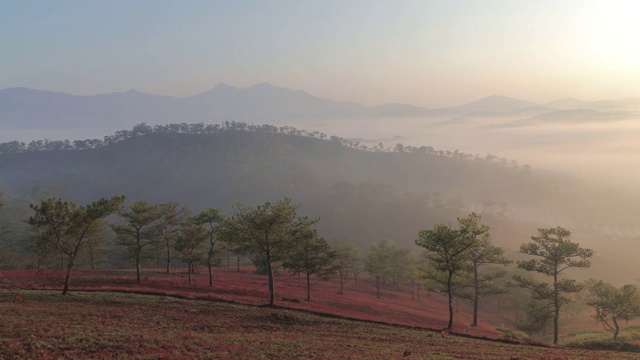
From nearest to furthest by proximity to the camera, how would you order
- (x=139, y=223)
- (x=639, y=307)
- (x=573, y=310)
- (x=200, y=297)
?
(x=200, y=297) < (x=639, y=307) < (x=139, y=223) < (x=573, y=310)

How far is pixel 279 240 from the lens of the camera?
4738cm

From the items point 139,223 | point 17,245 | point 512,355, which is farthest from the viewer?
point 17,245

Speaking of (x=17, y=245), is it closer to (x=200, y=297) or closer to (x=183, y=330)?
(x=200, y=297)

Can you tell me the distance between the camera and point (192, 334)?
26859 mm

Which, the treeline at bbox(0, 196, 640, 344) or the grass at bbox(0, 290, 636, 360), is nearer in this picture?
the grass at bbox(0, 290, 636, 360)

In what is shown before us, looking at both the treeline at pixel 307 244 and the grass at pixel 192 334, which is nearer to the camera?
the grass at pixel 192 334

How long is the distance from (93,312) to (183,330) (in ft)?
31.2

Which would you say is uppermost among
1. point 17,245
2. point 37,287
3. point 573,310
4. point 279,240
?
point 279,240

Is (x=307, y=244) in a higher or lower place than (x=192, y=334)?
higher

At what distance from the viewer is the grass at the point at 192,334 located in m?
21.9

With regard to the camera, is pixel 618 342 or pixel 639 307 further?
pixel 639 307

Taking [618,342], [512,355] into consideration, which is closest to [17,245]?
[512,355]

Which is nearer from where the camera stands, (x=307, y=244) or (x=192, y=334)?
(x=192, y=334)

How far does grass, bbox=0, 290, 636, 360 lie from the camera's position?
21875 millimetres
